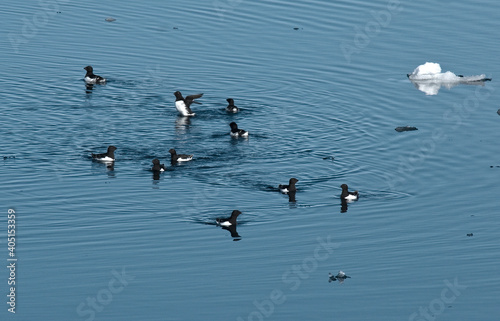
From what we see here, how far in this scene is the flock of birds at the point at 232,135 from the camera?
1037 inches

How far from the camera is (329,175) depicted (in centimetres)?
3091

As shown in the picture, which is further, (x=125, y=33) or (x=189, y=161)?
(x=125, y=33)

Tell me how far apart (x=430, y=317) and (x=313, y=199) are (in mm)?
8125

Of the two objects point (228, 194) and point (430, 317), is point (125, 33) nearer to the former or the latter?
point (228, 194)

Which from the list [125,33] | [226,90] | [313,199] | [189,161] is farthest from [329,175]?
[125,33]

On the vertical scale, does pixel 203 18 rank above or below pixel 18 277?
above

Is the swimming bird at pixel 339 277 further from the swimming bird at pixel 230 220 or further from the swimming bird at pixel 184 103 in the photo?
the swimming bird at pixel 184 103

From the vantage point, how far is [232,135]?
34062mm

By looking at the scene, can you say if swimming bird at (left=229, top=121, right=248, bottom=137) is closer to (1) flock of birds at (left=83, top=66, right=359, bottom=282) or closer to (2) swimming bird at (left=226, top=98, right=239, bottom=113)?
(1) flock of birds at (left=83, top=66, right=359, bottom=282)

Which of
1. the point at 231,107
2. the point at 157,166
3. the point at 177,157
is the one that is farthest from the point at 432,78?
the point at 157,166

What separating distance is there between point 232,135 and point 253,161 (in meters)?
2.39

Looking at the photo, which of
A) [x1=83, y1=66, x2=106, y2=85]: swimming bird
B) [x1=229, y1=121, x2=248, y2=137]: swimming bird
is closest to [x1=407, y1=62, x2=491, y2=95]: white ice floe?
[x1=229, y1=121, x2=248, y2=137]: swimming bird

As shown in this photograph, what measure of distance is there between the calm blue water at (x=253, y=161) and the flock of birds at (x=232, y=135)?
319mm

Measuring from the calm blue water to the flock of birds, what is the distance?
32 centimetres
